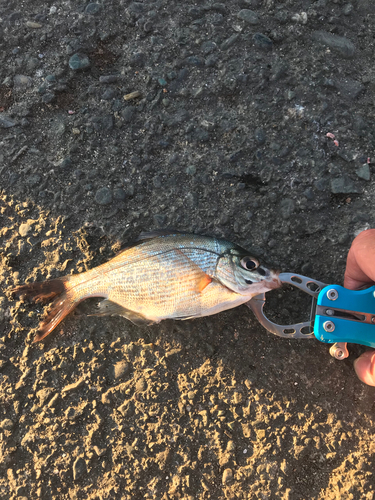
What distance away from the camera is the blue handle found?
2.47m

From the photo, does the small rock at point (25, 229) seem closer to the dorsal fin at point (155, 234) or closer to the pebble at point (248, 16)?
the dorsal fin at point (155, 234)

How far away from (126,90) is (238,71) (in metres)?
0.95

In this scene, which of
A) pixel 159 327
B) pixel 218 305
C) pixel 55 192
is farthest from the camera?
pixel 55 192

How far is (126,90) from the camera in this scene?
2.97 m

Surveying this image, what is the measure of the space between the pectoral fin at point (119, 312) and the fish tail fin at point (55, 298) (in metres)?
0.18

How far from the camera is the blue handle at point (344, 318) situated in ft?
8.09

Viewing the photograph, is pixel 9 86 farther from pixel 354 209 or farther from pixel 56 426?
pixel 354 209

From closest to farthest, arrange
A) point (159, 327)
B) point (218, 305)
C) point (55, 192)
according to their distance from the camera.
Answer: point (218, 305) → point (159, 327) → point (55, 192)

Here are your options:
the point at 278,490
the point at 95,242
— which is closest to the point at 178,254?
the point at 95,242

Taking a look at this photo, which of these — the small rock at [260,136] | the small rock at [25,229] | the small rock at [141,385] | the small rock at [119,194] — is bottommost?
the small rock at [141,385]

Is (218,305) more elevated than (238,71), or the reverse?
(238,71)

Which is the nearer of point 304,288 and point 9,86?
point 304,288

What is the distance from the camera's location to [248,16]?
2.99m

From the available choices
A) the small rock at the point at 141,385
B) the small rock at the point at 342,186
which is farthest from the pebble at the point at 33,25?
the small rock at the point at 141,385
